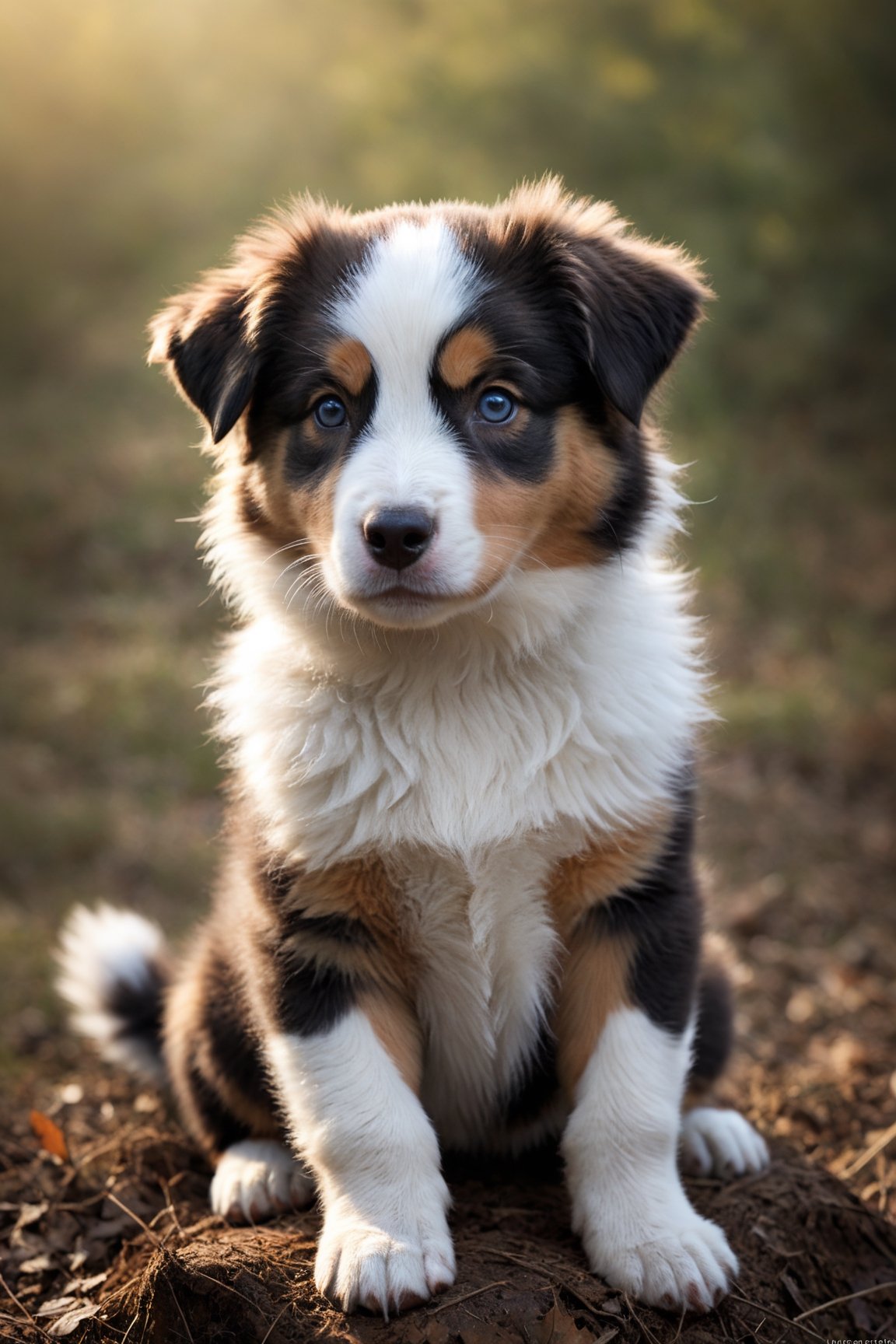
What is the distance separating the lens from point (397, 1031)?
8.87 feet

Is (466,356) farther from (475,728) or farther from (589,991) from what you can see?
(589,991)

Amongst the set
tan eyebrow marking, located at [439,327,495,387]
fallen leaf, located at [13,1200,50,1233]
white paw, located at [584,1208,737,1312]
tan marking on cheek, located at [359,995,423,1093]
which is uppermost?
tan eyebrow marking, located at [439,327,495,387]

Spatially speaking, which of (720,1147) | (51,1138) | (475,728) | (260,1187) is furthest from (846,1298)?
(51,1138)

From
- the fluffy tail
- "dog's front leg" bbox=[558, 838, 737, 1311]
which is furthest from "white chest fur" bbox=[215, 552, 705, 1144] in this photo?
the fluffy tail

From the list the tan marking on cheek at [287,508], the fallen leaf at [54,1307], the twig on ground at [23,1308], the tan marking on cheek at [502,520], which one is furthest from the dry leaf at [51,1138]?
the tan marking on cheek at [502,520]

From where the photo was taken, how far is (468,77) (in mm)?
8016

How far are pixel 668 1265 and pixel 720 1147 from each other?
0.70m

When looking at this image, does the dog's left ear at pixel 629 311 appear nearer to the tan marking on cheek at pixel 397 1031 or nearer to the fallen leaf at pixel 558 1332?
the tan marking on cheek at pixel 397 1031

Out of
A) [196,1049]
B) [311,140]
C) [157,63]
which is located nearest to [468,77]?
[311,140]

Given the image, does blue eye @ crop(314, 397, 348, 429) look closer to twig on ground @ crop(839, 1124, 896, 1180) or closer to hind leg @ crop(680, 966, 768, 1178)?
hind leg @ crop(680, 966, 768, 1178)

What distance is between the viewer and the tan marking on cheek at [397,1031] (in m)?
2.66

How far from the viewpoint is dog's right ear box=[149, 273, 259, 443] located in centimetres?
279

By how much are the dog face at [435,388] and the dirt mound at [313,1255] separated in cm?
130

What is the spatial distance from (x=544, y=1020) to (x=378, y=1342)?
736 millimetres
